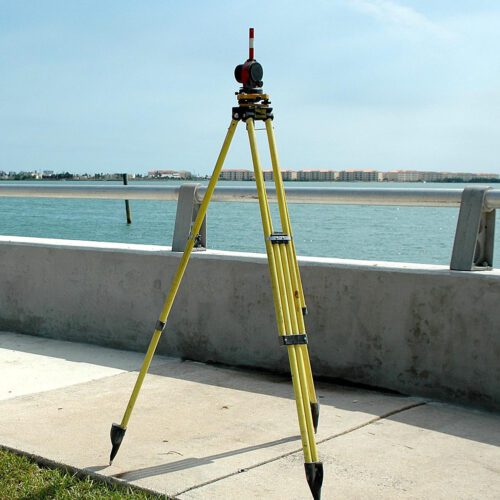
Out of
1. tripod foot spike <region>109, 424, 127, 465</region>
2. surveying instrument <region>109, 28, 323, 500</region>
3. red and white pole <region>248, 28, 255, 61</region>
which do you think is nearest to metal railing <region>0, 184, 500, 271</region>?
surveying instrument <region>109, 28, 323, 500</region>

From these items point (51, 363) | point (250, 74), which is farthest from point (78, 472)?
point (51, 363)

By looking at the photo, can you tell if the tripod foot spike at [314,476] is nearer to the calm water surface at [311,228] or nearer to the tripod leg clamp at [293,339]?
the tripod leg clamp at [293,339]

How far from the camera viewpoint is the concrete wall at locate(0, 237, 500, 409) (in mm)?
5441

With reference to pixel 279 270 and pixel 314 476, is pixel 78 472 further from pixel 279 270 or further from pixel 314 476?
pixel 279 270

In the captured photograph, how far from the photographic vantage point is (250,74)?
13.5 ft

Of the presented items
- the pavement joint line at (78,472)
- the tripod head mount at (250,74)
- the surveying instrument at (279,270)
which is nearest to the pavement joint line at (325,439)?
the pavement joint line at (78,472)

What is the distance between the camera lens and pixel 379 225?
1800cm

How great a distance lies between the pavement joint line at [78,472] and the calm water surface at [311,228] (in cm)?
345

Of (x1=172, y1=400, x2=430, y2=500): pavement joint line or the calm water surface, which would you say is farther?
the calm water surface

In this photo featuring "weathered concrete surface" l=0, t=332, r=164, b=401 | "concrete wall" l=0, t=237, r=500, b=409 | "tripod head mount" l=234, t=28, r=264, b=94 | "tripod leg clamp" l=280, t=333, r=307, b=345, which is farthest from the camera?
"weathered concrete surface" l=0, t=332, r=164, b=401

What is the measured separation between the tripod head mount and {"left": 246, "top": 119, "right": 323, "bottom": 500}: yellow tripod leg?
0.61ft

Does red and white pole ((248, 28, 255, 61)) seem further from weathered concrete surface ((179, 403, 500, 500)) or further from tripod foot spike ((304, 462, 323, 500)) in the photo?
weathered concrete surface ((179, 403, 500, 500))

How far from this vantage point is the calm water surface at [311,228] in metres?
15.4

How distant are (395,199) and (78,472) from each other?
8.96 ft
